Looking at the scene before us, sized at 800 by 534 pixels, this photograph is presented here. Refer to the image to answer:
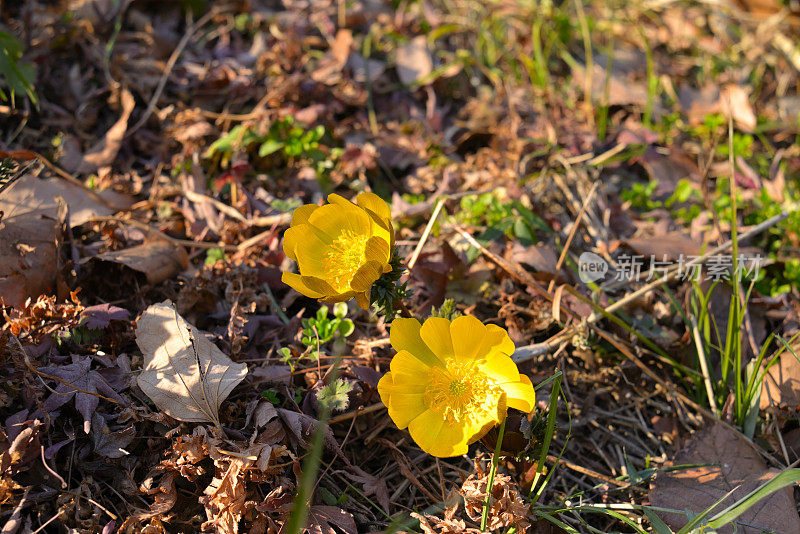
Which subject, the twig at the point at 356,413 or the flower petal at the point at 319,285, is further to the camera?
the twig at the point at 356,413

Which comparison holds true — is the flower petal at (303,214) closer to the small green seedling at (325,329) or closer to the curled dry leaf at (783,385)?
the small green seedling at (325,329)

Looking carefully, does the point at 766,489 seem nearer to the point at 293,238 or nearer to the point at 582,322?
the point at 582,322

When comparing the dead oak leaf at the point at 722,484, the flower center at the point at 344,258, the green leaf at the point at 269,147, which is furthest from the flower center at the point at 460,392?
the green leaf at the point at 269,147

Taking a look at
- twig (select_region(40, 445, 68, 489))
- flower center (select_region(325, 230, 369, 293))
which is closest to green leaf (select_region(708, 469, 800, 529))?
flower center (select_region(325, 230, 369, 293))

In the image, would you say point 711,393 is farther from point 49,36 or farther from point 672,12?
point 49,36

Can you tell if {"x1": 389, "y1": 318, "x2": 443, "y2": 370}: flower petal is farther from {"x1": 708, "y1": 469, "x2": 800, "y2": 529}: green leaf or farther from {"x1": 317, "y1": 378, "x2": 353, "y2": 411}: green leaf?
{"x1": 708, "y1": 469, "x2": 800, "y2": 529}: green leaf

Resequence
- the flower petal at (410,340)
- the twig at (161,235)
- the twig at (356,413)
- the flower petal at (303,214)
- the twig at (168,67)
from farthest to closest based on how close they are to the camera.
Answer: the twig at (168,67), the twig at (161,235), the twig at (356,413), the flower petal at (303,214), the flower petal at (410,340)

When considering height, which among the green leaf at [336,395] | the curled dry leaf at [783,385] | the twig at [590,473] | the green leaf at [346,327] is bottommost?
the twig at [590,473]
